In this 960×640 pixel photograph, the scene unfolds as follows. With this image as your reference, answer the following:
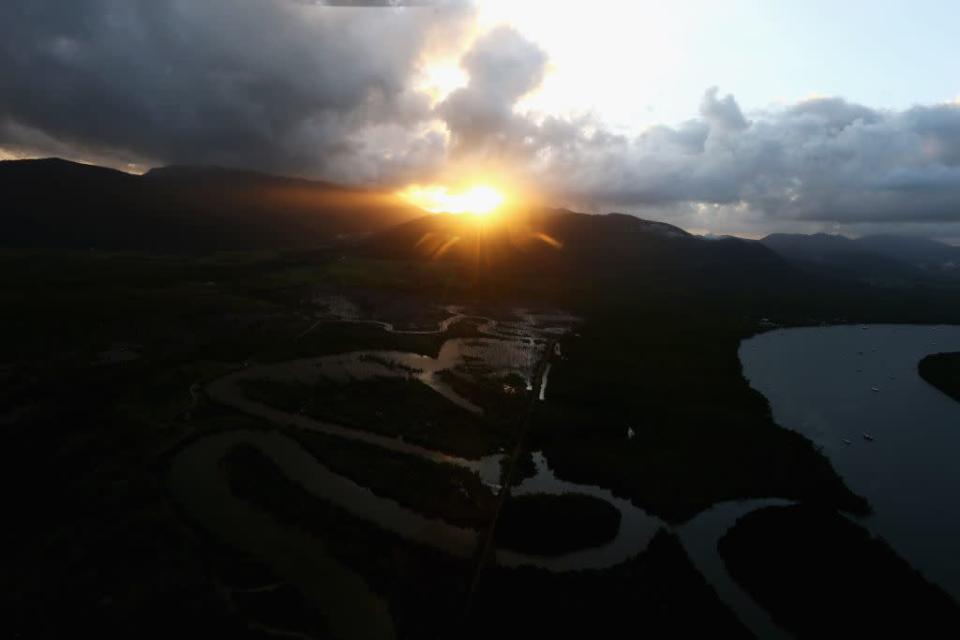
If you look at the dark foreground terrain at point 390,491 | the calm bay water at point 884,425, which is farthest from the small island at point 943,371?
the dark foreground terrain at point 390,491

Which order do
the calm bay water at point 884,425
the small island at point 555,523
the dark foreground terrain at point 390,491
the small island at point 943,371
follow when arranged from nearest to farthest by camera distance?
1. the dark foreground terrain at point 390,491
2. the small island at point 555,523
3. the calm bay water at point 884,425
4. the small island at point 943,371

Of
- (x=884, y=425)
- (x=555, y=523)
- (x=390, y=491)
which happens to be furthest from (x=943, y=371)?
(x=390, y=491)

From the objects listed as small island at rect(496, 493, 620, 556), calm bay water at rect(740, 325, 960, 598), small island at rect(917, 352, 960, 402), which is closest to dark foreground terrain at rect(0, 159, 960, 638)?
small island at rect(496, 493, 620, 556)

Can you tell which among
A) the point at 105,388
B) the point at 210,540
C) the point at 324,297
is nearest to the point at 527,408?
the point at 210,540

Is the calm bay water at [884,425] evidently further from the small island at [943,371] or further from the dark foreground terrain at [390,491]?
the dark foreground terrain at [390,491]

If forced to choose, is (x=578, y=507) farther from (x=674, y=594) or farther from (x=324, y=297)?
(x=324, y=297)

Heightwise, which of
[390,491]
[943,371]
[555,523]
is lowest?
[943,371]

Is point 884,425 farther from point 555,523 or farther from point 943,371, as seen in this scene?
point 555,523

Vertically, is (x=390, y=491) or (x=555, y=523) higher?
(x=390, y=491)

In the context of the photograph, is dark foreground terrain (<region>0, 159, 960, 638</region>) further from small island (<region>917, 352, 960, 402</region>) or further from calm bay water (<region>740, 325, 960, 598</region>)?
small island (<region>917, 352, 960, 402</region>)
